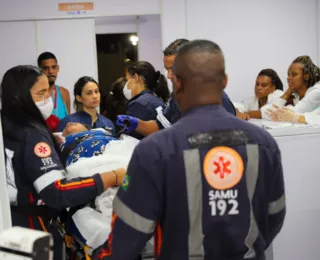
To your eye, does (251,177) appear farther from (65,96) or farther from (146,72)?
(65,96)

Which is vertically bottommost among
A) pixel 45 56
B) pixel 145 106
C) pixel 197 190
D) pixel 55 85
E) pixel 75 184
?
pixel 75 184

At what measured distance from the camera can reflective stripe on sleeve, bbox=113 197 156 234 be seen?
3.87 feet

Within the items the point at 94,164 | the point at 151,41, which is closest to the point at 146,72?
the point at 94,164

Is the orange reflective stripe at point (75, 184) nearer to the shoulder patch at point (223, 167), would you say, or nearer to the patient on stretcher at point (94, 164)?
the patient on stretcher at point (94, 164)

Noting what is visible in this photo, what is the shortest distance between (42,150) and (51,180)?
0.39 ft

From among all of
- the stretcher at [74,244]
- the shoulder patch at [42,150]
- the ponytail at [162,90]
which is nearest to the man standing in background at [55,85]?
the ponytail at [162,90]

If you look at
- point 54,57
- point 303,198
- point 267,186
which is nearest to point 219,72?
point 267,186

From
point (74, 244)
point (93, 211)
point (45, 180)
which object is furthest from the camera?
point (74, 244)

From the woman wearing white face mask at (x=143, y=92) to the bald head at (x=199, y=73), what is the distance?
5.33 feet

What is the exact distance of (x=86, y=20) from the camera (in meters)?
5.09

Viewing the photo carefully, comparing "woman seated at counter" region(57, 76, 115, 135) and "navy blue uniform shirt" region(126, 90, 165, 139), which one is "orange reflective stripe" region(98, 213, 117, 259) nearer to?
"navy blue uniform shirt" region(126, 90, 165, 139)

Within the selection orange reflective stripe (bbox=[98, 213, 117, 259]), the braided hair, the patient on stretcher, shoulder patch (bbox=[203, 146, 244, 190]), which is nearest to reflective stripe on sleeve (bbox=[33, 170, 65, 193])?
the patient on stretcher

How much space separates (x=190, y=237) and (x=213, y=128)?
288 mm

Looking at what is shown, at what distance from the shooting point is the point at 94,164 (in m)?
1.89
